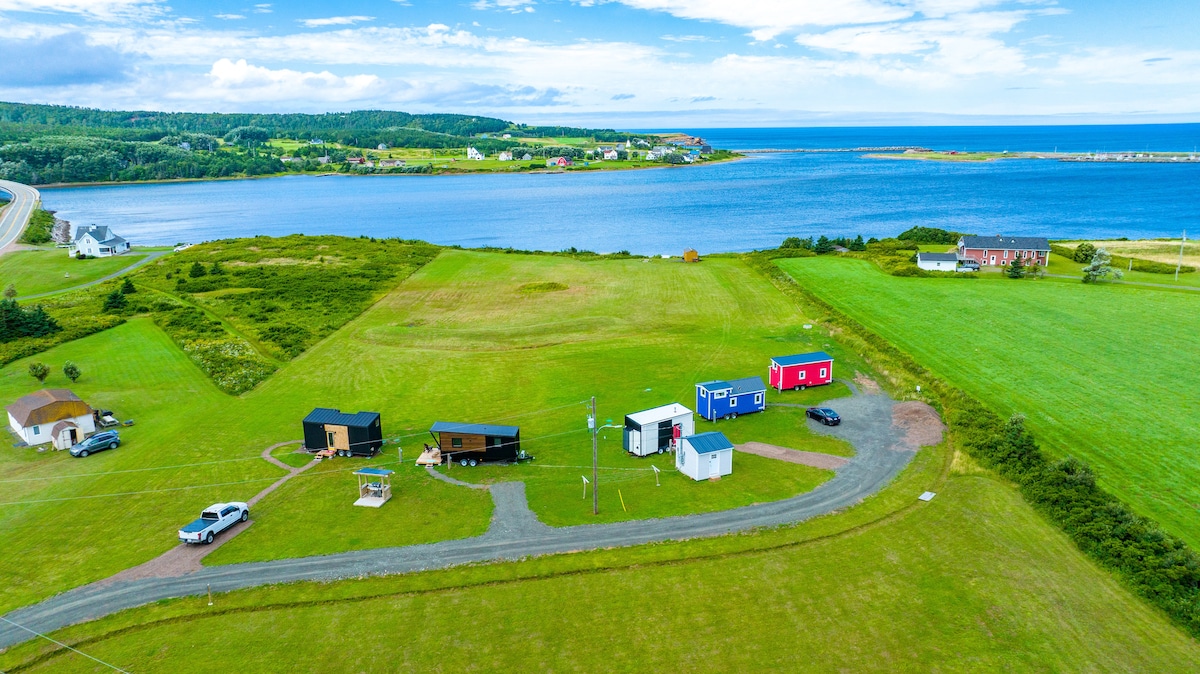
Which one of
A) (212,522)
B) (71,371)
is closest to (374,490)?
(212,522)

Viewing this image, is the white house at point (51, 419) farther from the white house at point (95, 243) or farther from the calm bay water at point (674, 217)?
the calm bay water at point (674, 217)

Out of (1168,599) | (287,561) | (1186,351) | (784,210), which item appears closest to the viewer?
(1168,599)

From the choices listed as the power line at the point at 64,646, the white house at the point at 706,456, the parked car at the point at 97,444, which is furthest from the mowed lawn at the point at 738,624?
the parked car at the point at 97,444

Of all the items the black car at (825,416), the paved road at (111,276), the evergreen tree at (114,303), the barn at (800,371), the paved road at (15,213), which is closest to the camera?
the black car at (825,416)

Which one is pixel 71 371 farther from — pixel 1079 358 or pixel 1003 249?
pixel 1003 249

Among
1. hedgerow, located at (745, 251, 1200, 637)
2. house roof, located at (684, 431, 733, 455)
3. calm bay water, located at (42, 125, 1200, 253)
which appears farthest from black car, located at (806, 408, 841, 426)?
calm bay water, located at (42, 125, 1200, 253)

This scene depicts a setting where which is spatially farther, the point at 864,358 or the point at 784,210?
the point at 784,210

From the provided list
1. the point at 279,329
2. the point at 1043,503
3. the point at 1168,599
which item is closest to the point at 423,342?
→ the point at 279,329

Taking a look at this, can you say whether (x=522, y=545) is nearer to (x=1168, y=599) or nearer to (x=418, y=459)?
(x=418, y=459)
